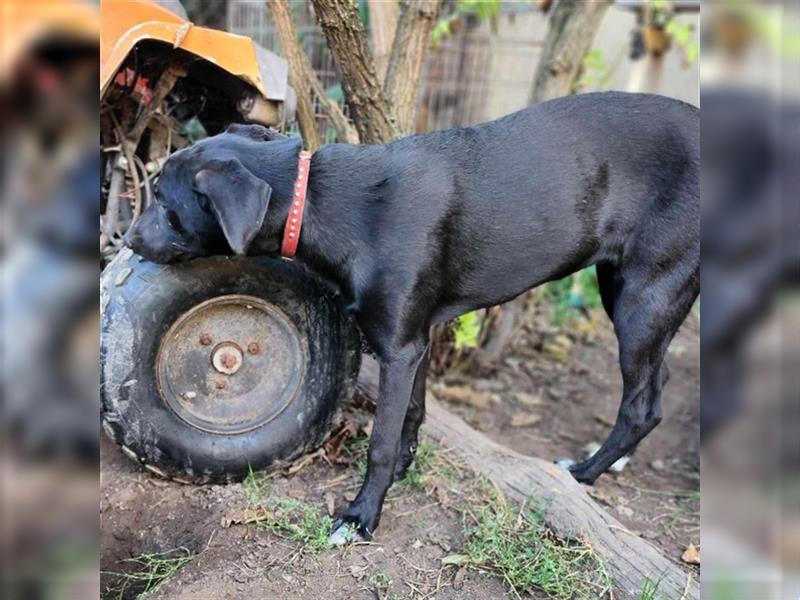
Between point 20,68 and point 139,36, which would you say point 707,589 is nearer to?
point 20,68

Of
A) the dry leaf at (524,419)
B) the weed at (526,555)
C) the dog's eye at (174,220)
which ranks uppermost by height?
the dog's eye at (174,220)

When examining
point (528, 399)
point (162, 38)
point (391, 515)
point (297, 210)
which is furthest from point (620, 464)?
point (162, 38)

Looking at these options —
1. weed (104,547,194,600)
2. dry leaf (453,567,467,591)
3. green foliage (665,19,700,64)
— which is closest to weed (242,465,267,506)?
weed (104,547,194,600)

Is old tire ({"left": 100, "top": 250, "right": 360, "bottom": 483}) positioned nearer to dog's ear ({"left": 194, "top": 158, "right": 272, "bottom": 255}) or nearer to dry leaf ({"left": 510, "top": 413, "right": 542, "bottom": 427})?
dog's ear ({"left": 194, "top": 158, "right": 272, "bottom": 255})

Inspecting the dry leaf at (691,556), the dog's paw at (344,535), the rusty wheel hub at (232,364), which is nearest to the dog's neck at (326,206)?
the rusty wheel hub at (232,364)

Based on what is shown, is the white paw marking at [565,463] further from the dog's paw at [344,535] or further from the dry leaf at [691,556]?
the dog's paw at [344,535]

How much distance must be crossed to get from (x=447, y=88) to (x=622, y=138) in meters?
4.14

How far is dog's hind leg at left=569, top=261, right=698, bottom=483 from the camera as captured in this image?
2.85 metres

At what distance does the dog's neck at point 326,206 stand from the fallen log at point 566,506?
99 centimetres

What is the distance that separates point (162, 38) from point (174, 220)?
0.73 metres

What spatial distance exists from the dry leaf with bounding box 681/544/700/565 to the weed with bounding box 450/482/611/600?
48 centimetres

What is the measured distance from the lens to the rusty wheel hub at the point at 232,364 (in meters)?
2.90

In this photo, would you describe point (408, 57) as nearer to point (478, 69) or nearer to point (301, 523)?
point (301, 523)

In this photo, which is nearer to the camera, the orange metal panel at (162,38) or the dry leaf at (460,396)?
the orange metal panel at (162,38)
